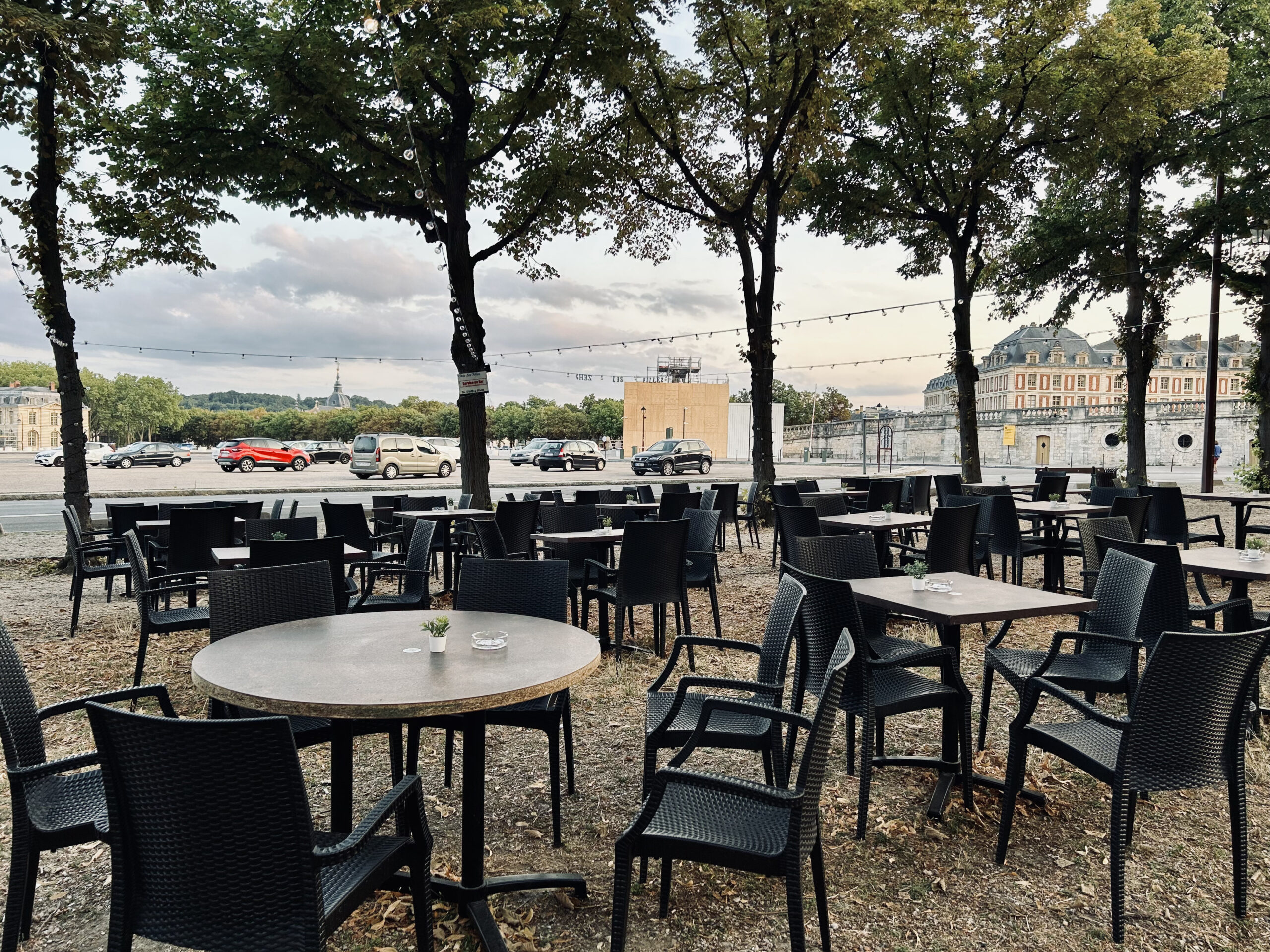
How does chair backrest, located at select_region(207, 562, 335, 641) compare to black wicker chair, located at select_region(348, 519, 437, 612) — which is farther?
black wicker chair, located at select_region(348, 519, 437, 612)

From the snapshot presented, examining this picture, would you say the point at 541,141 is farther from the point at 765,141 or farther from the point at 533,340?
the point at 533,340

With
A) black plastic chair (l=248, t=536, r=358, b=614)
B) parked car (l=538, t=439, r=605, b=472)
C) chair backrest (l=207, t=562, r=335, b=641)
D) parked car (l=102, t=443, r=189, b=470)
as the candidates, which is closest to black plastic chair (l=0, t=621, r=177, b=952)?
chair backrest (l=207, t=562, r=335, b=641)

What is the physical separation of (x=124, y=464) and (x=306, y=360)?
13.5 metres

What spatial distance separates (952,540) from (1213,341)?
12799 mm

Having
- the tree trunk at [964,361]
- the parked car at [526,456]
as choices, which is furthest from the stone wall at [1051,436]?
the tree trunk at [964,361]

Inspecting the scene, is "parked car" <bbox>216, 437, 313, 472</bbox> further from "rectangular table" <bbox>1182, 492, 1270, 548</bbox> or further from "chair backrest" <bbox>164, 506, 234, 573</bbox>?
"rectangular table" <bbox>1182, 492, 1270, 548</bbox>

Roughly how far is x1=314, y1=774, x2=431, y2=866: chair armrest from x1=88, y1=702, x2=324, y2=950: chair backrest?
40 millimetres

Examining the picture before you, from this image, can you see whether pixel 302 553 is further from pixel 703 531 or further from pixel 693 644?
pixel 703 531

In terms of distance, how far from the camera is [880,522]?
6.93 m

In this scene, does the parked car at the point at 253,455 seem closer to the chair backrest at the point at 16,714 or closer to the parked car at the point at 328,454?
the parked car at the point at 328,454

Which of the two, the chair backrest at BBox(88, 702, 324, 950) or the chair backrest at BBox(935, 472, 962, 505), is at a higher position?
the chair backrest at BBox(935, 472, 962, 505)

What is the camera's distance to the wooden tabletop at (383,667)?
1.91m

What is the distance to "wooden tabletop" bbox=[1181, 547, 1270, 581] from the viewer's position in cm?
402

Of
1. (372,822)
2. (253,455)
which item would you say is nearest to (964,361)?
(372,822)
